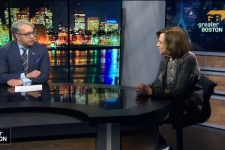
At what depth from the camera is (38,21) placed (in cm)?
475

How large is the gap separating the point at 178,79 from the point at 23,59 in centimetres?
143

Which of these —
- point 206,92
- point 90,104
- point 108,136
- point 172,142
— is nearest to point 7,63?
point 90,104

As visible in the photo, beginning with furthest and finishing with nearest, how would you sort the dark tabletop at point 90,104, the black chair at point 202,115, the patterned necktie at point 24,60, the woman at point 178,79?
1. the patterned necktie at point 24,60
2. the black chair at point 202,115
3. the woman at point 178,79
4. the dark tabletop at point 90,104

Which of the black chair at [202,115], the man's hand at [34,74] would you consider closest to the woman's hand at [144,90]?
the black chair at [202,115]

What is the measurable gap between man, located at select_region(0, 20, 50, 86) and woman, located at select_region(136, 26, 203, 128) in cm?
101

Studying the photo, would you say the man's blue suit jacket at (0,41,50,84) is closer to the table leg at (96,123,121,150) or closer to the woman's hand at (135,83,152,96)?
the woman's hand at (135,83,152,96)

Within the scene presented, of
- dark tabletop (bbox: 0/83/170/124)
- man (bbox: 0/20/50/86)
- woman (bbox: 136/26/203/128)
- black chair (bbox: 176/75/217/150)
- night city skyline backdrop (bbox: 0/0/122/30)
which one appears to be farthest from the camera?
night city skyline backdrop (bbox: 0/0/122/30)

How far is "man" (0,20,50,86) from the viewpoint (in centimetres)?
280

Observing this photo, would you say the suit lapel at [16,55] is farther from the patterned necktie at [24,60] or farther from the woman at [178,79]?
the woman at [178,79]

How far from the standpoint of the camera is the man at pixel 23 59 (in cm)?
Result: 280

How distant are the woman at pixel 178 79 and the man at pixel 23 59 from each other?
1011mm

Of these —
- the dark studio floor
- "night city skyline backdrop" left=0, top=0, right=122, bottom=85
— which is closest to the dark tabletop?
the dark studio floor

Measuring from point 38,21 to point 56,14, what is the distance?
0.28 meters

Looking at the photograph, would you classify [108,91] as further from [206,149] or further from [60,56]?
[60,56]
